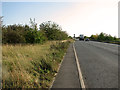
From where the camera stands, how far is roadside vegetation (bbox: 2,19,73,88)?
3.76 m

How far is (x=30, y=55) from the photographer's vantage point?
314 inches

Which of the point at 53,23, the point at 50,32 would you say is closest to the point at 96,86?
the point at 50,32

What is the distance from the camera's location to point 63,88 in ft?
11.6

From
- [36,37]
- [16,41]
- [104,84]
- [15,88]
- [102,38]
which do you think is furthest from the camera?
[102,38]

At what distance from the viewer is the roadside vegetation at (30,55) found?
3756mm

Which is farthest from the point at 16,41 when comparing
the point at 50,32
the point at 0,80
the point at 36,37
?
the point at 0,80

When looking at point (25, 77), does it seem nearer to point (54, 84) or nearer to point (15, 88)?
point (15, 88)

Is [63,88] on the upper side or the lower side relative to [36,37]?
lower

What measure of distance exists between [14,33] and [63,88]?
60.5ft

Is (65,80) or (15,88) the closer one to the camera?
(15,88)

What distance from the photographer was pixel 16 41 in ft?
64.2

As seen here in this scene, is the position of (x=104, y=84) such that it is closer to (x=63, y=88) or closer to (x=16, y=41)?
(x=63, y=88)

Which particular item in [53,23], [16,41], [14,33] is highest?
[53,23]

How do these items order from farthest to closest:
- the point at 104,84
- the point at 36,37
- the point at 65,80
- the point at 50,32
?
the point at 50,32
the point at 36,37
the point at 65,80
the point at 104,84
